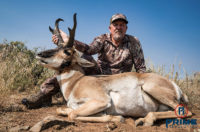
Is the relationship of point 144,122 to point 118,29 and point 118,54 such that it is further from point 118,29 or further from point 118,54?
point 118,29

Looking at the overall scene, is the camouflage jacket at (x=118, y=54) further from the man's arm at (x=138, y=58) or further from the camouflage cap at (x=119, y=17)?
the camouflage cap at (x=119, y=17)

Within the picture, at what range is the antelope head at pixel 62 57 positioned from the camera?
4.40m

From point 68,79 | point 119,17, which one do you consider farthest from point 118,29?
point 68,79

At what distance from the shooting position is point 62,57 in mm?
4488

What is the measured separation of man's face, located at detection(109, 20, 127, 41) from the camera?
235 inches

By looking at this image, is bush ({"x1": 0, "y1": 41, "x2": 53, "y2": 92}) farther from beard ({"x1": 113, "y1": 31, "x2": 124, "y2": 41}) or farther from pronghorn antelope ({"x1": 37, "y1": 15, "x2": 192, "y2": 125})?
beard ({"x1": 113, "y1": 31, "x2": 124, "y2": 41})

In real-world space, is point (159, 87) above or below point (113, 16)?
below

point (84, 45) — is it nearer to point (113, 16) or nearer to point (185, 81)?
point (113, 16)

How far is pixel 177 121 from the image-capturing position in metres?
3.79

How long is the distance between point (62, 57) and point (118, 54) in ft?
7.31

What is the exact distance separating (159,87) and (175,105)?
50 centimetres

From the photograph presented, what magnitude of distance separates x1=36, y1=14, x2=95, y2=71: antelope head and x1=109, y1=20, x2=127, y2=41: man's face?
1.83m

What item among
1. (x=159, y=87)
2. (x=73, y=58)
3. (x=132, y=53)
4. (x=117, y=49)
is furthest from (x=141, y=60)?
(x=73, y=58)

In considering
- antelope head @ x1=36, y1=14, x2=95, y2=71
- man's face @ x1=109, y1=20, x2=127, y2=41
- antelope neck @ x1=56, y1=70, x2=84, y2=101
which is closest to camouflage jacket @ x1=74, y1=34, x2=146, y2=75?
man's face @ x1=109, y1=20, x2=127, y2=41
